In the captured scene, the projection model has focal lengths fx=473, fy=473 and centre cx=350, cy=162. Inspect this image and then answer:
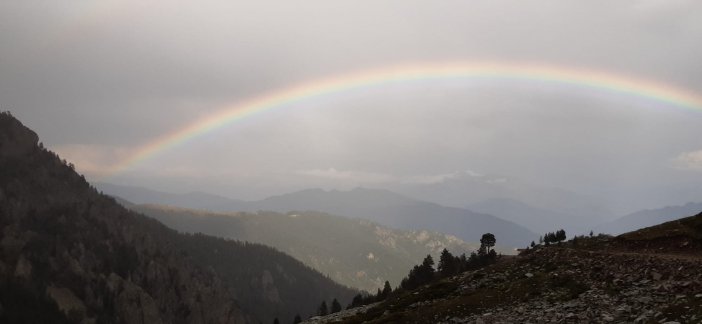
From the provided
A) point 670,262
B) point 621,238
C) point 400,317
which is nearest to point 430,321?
point 400,317

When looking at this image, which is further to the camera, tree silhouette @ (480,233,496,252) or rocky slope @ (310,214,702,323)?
tree silhouette @ (480,233,496,252)

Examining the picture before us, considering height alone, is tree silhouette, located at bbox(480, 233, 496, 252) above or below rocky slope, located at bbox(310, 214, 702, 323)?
above

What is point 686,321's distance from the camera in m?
23.8

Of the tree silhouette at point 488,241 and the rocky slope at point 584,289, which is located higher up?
the tree silhouette at point 488,241

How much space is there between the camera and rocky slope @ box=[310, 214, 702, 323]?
1139 inches

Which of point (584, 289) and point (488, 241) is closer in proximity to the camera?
point (584, 289)

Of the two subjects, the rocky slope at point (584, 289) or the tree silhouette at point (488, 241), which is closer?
the rocky slope at point (584, 289)

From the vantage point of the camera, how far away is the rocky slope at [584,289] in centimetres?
2892

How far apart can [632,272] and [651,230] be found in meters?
35.6

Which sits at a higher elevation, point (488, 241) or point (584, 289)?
point (488, 241)

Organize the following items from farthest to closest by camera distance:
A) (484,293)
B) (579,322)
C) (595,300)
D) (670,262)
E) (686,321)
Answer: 1. (484,293)
2. (670,262)
3. (595,300)
4. (579,322)
5. (686,321)

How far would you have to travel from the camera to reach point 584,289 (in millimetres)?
36625

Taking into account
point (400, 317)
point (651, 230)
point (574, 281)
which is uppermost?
point (651, 230)

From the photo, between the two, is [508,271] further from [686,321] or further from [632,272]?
[686,321]
